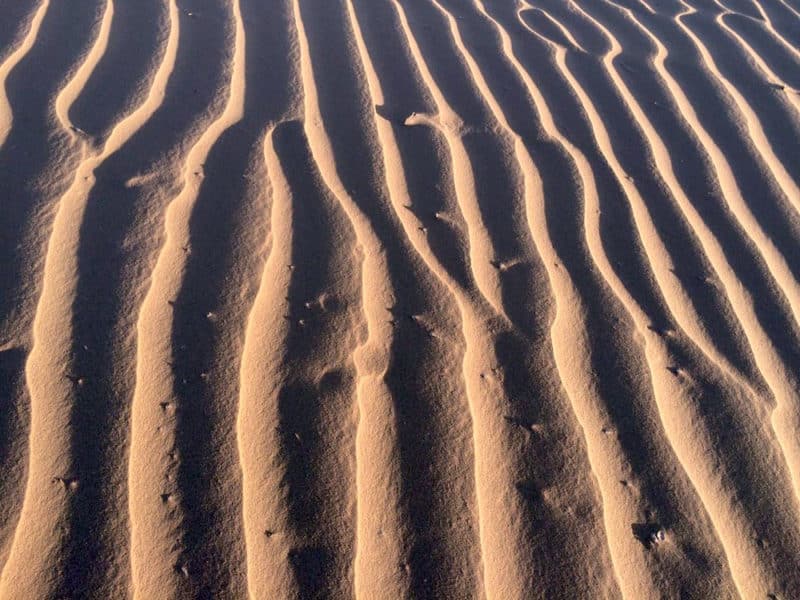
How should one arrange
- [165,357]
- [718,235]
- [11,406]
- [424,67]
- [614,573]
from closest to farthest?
[614,573]
[11,406]
[165,357]
[718,235]
[424,67]

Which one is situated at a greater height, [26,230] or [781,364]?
[781,364]

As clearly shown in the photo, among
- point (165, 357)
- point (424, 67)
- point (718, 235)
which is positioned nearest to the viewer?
A: point (165, 357)

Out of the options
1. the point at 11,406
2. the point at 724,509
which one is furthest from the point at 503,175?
the point at 11,406

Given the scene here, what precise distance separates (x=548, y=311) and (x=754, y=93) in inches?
78.6

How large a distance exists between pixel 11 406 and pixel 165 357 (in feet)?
1.24

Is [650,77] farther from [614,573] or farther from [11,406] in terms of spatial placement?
[11,406]

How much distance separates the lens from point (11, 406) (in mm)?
1788

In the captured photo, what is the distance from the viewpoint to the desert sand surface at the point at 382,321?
65.0 inches

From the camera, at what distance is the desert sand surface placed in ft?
5.41

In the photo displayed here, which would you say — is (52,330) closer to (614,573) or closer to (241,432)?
(241,432)

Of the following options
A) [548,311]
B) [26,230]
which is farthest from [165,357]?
[548,311]

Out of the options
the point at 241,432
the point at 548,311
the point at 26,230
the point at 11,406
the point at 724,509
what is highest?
the point at 724,509

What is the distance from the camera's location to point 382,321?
2.09 meters

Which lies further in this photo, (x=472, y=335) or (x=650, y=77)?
(x=650, y=77)
